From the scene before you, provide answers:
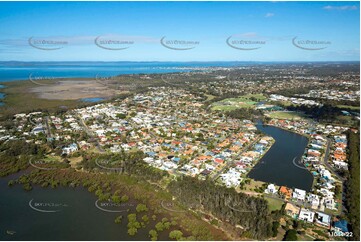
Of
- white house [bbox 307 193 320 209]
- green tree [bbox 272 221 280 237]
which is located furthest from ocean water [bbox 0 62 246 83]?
green tree [bbox 272 221 280 237]

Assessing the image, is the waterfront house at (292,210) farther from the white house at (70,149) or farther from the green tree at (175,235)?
the white house at (70,149)

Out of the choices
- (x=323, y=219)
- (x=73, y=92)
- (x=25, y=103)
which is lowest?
(x=323, y=219)

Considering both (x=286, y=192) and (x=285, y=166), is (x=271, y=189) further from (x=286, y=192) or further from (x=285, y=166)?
(x=285, y=166)

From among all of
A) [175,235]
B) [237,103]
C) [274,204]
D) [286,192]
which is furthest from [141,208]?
[237,103]

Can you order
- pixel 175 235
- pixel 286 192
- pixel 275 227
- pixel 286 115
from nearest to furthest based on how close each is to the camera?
pixel 175 235 → pixel 275 227 → pixel 286 192 → pixel 286 115

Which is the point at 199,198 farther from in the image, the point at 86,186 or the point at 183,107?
the point at 183,107

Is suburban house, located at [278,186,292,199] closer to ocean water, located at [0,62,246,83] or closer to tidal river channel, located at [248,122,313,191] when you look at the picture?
tidal river channel, located at [248,122,313,191]
